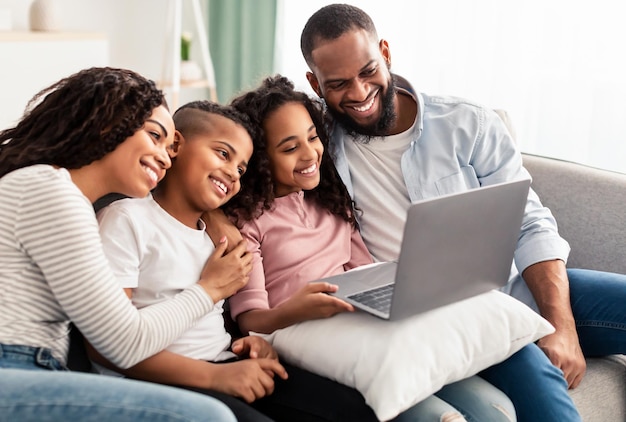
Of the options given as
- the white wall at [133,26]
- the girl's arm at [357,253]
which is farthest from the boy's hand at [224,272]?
the white wall at [133,26]

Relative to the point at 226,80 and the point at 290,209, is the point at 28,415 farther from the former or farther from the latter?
the point at 226,80

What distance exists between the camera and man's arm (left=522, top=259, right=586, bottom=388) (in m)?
1.70

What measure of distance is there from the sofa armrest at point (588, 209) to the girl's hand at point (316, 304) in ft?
2.93

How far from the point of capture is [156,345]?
1.33 metres

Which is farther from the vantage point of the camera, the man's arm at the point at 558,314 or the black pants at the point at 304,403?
the man's arm at the point at 558,314

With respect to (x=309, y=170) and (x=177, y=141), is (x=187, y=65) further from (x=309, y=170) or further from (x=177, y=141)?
(x=177, y=141)

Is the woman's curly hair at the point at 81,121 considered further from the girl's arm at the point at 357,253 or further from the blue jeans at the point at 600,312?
the blue jeans at the point at 600,312

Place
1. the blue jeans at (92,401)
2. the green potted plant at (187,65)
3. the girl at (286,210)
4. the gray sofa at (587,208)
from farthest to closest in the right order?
the green potted plant at (187,65) → the gray sofa at (587,208) → the girl at (286,210) → the blue jeans at (92,401)

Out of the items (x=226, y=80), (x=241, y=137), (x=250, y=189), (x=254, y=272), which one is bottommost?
(x=226, y=80)

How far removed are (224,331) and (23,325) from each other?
42 centimetres

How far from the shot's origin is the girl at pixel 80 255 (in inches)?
43.3

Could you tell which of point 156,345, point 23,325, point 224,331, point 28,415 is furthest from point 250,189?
point 28,415

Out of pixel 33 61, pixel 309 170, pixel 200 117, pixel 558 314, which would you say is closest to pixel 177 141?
pixel 200 117

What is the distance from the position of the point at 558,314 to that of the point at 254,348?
2.27 ft
